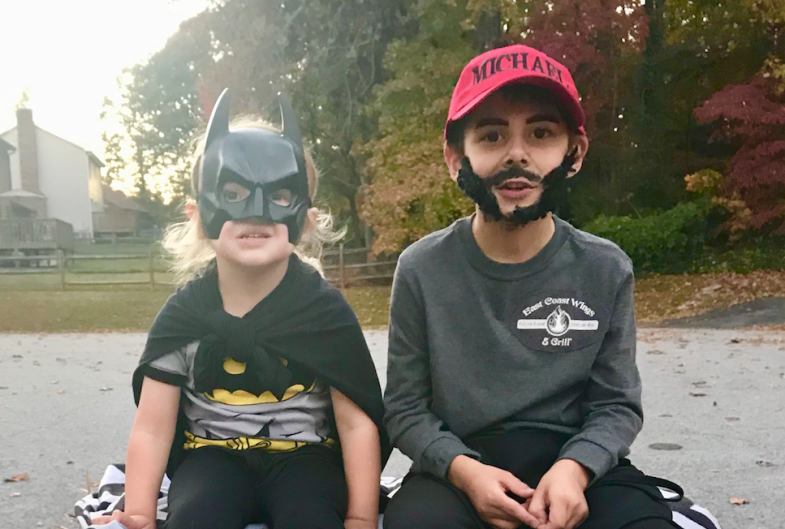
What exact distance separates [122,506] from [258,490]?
437 mm

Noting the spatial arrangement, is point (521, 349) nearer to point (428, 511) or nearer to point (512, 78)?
point (428, 511)

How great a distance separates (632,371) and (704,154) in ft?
35.2

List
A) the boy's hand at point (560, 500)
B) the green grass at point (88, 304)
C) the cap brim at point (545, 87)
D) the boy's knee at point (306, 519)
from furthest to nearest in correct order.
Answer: the green grass at point (88, 304) < the cap brim at point (545, 87) < the boy's knee at point (306, 519) < the boy's hand at point (560, 500)

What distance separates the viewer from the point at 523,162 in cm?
185

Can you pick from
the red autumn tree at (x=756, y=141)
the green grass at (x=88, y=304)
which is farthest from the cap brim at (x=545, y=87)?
the red autumn tree at (x=756, y=141)

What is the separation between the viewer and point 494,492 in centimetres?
163

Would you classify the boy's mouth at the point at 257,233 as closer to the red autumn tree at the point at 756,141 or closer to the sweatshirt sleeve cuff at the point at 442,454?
the sweatshirt sleeve cuff at the point at 442,454

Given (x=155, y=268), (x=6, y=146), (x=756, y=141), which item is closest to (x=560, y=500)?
(x=756, y=141)

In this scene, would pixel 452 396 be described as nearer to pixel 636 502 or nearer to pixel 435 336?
pixel 435 336

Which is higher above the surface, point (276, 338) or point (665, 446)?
point (276, 338)

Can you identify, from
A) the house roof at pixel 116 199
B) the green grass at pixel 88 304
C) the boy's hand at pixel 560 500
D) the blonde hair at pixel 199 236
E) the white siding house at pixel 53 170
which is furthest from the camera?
the house roof at pixel 116 199

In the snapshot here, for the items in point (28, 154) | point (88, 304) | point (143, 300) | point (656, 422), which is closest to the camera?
point (656, 422)

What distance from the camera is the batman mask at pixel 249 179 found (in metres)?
1.97

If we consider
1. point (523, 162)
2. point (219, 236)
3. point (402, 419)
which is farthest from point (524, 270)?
point (219, 236)
